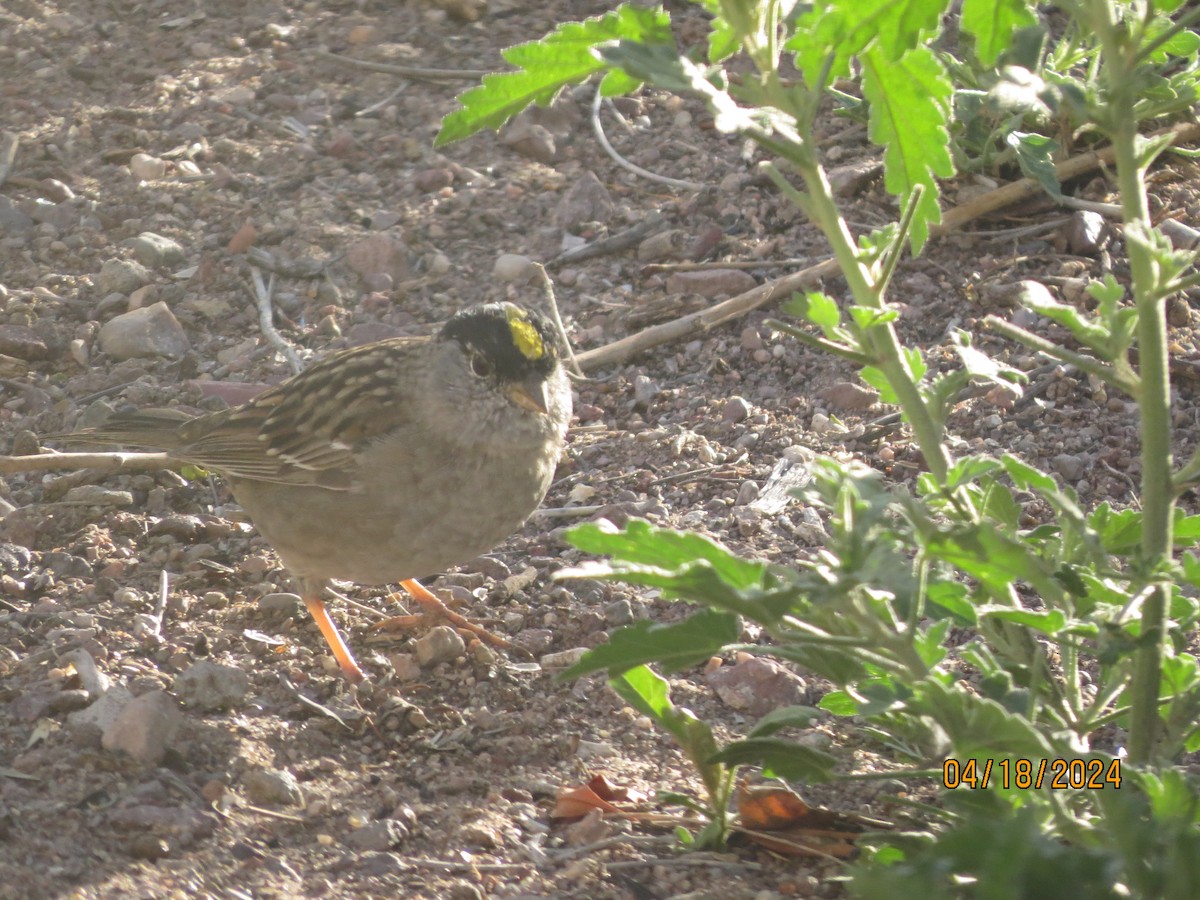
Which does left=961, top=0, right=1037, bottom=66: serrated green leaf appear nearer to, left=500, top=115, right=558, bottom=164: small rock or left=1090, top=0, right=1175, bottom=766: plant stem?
left=1090, top=0, right=1175, bottom=766: plant stem

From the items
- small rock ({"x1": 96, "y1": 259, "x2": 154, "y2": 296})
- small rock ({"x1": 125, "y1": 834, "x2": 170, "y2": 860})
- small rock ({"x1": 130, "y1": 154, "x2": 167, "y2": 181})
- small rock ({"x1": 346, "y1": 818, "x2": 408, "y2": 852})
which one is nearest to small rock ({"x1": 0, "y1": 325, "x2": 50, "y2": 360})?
small rock ({"x1": 96, "y1": 259, "x2": 154, "y2": 296})

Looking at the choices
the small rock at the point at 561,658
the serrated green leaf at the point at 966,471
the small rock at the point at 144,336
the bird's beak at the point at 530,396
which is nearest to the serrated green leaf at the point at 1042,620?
the serrated green leaf at the point at 966,471

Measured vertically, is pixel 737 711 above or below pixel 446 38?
below

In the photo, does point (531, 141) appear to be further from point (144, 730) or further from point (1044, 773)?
point (1044, 773)

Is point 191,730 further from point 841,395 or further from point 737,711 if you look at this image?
point 841,395

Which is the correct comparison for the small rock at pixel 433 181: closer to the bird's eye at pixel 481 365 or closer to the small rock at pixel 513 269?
the small rock at pixel 513 269

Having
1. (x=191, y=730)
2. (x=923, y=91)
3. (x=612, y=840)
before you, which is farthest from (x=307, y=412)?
(x=923, y=91)
